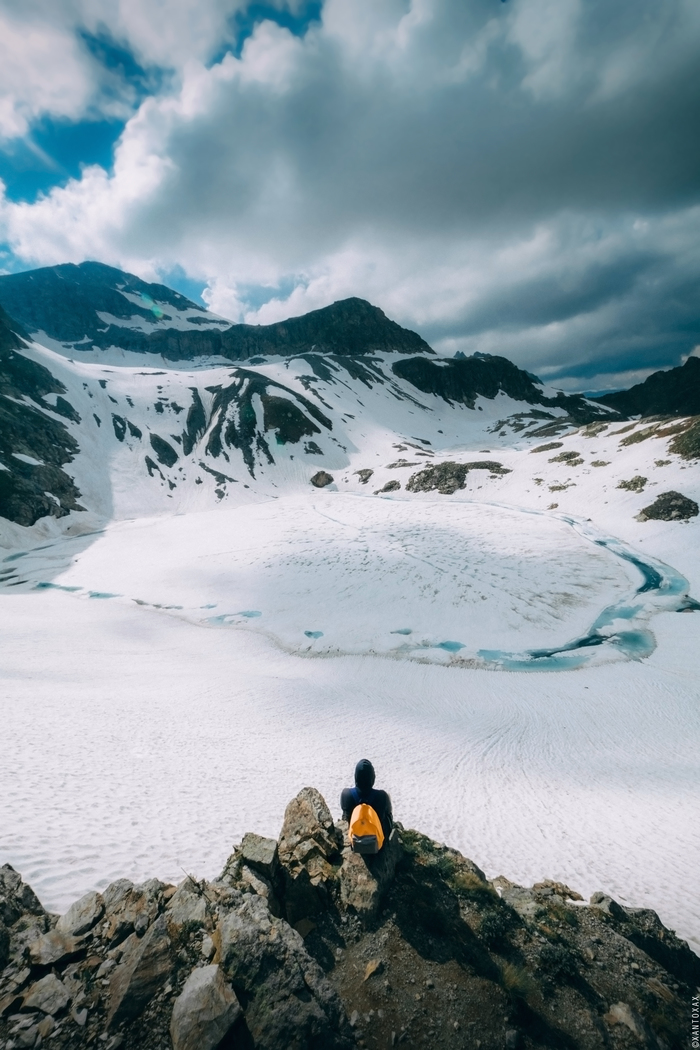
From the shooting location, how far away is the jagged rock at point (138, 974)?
4836 millimetres

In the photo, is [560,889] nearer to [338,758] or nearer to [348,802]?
[348,802]

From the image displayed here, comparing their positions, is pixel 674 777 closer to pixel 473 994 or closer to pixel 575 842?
pixel 575 842

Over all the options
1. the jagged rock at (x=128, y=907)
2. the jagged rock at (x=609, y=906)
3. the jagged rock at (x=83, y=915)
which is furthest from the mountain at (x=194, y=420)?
the jagged rock at (x=609, y=906)

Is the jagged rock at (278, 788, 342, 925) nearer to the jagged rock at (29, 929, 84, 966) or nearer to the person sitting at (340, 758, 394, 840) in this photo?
the person sitting at (340, 758, 394, 840)

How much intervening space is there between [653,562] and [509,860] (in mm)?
32913

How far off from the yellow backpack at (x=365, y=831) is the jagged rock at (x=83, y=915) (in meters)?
3.95

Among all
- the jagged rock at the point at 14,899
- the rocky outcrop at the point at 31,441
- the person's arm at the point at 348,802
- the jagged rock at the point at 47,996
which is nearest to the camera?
the jagged rock at the point at 47,996

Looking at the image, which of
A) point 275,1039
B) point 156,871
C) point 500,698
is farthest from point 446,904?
point 500,698

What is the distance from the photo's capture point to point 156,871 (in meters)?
8.29

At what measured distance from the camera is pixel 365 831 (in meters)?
6.76

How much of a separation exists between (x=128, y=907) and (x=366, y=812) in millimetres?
3821

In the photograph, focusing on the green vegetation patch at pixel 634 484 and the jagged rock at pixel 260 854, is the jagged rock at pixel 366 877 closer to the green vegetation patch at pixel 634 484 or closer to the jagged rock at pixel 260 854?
the jagged rock at pixel 260 854

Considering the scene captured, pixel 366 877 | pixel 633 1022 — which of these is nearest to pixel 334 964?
pixel 366 877

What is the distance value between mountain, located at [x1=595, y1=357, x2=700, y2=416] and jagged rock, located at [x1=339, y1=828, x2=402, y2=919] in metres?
153
